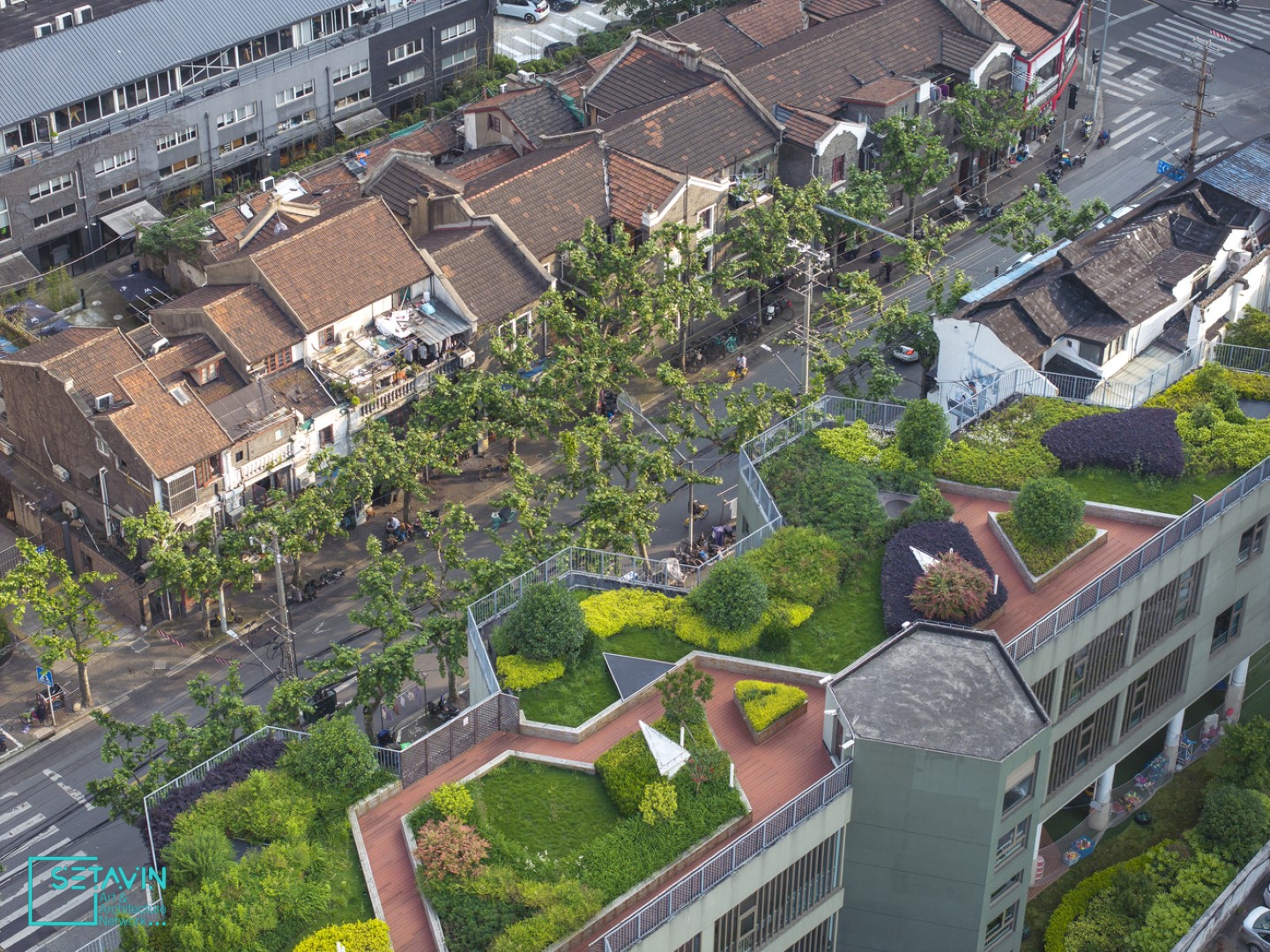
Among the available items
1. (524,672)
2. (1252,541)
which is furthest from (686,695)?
(1252,541)

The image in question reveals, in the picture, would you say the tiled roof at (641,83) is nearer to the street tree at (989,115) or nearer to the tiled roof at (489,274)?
the street tree at (989,115)

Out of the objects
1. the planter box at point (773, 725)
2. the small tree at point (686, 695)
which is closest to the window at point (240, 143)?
the small tree at point (686, 695)

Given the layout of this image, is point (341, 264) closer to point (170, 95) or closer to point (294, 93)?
point (170, 95)

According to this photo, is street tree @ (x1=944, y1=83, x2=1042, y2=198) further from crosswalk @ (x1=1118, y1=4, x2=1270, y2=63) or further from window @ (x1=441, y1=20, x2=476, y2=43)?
window @ (x1=441, y1=20, x2=476, y2=43)

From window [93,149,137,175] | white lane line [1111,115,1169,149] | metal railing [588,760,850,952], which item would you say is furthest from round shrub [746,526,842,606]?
white lane line [1111,115,1169,149]

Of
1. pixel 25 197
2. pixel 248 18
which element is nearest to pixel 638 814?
pixel 25 197
